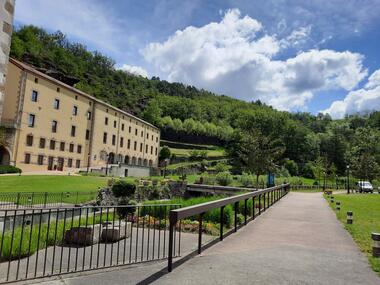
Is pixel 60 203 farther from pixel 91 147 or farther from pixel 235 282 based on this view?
pixel 91 147

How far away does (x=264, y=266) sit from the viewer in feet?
19.4

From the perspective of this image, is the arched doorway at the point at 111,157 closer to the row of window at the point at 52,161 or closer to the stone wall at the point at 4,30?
the row of window at the point at 52,161

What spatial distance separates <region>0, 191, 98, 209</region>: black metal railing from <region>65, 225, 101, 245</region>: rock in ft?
43.1

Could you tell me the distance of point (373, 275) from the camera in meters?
5.64

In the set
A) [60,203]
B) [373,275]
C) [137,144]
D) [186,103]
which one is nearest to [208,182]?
[60,203]

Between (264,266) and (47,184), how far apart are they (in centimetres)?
2697

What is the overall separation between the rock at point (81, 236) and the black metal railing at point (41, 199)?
1313cm

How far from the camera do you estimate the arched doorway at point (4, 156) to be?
40.4 meters

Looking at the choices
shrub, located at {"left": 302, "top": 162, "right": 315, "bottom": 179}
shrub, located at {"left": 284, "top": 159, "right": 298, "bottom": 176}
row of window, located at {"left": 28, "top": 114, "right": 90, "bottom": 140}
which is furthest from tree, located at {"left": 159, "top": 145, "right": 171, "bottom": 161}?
shrub, located at {"left": 302, "top": 162, "right": 315, "bottom": 179}

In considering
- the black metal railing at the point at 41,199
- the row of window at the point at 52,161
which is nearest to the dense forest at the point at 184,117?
the row of window at the point at 52,161

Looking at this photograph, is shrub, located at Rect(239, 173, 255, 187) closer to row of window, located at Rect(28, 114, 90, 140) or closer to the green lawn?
the green lawn

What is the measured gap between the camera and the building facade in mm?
42062

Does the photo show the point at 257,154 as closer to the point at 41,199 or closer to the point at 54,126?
the point at 41,199

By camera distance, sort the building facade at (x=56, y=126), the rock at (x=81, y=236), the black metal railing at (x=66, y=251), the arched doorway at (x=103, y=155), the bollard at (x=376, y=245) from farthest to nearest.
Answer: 1. the arched doorway at (x=103, y=155)
2. the building facade at (x=56, y=126)
3. the rock at (x=81, y=236)
4. the bollard at (x=376, y=245)
5. the black metal railing at (x=66, y=251)
